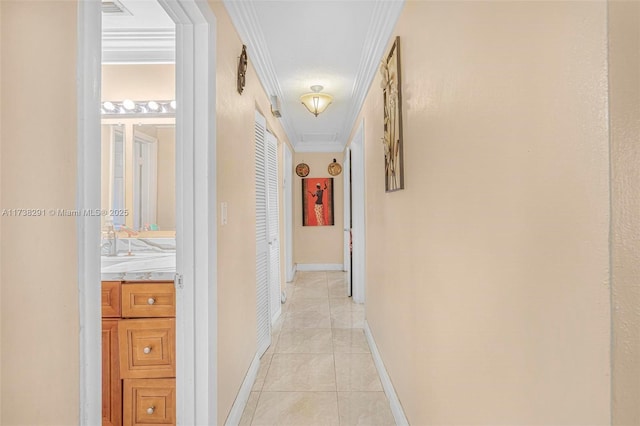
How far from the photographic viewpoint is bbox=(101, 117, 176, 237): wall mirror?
2391 mm

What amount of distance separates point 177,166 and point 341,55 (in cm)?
176

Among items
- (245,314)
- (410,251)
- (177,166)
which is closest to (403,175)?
(410,251)

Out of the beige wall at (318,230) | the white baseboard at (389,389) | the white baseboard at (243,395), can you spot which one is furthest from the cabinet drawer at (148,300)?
the beige wall at (318,230)

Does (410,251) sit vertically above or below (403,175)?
below

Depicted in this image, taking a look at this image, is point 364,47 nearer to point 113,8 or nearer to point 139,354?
point 113,8

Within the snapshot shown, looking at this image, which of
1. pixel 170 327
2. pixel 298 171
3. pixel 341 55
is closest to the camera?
pixel 170 327

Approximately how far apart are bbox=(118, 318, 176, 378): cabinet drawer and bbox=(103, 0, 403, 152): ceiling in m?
1.73

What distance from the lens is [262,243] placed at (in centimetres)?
294

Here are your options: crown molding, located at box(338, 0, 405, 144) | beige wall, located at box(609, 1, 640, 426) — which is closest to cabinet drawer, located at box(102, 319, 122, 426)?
beige wall, located at box(609, 1, 640, 426)

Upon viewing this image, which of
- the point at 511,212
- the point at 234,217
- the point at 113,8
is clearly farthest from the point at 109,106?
the point at 511,212
